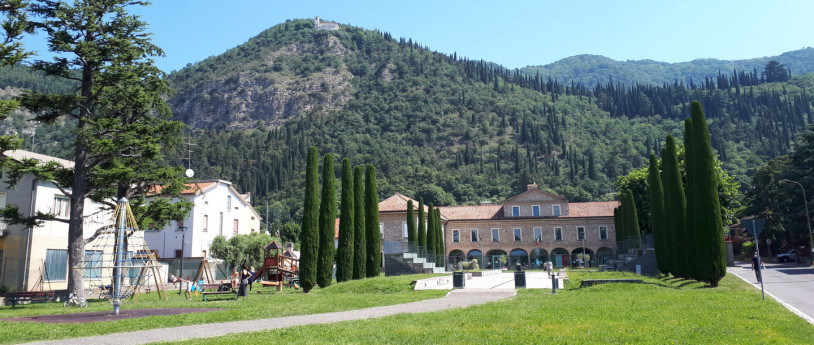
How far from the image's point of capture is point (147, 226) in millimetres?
24828

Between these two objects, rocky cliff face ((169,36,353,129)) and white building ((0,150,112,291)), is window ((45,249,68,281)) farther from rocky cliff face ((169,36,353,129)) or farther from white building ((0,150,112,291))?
rocky cliff face ((169,36,353,129))

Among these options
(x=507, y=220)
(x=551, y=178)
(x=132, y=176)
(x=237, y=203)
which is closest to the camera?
(x=132, y=176)

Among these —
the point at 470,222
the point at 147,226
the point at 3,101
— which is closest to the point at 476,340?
the point at 3,101

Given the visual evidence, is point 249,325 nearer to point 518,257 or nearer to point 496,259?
point 496,259

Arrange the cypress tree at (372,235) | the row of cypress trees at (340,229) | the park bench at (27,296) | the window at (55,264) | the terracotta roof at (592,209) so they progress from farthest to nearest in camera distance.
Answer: the terracotta roof at (592,209), the cypress tree at (372,235), the window at (55,264), the row of cypress trees at (340,229), the park bench at (27,296)

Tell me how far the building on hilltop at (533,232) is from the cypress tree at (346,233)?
3251cm

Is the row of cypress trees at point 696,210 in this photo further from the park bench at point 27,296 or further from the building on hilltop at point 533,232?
the building on hilltop at point 533,232

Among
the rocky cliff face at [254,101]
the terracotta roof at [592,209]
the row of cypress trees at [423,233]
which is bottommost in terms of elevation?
the row of cypress trees at [423,233]

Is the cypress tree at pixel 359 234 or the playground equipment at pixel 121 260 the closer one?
the playground equipment at pixel 121 260

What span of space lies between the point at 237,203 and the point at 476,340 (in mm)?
51237

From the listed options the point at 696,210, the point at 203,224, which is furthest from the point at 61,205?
the point at 696,210

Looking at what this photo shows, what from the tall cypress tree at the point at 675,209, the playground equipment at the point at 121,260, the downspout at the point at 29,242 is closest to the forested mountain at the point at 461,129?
the downspout at the point at 29,242

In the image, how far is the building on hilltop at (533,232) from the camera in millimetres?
A: 62781

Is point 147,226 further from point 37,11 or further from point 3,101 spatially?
point 37,11
